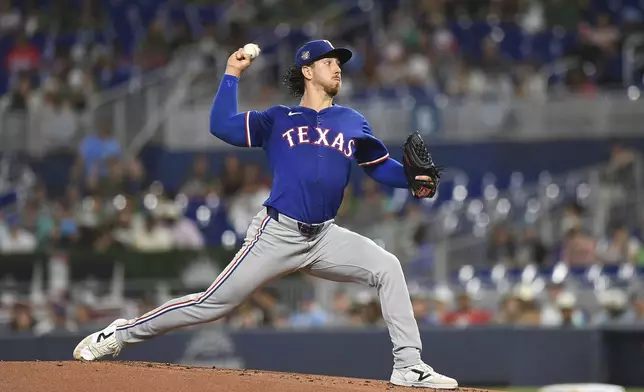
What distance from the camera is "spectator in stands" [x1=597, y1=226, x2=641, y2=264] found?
13.5 metres

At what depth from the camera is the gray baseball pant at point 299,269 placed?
20.6ft

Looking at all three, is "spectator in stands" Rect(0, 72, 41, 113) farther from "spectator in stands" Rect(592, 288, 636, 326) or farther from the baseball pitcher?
the baseball pitcher

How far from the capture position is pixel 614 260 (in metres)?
13.5

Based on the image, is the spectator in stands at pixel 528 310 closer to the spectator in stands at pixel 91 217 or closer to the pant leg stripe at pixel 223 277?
the spectator in stands at pixel 91 217

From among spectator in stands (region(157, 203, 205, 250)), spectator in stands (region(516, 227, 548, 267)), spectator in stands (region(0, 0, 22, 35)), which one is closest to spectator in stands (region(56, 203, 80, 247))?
spectator in stands (region(157, 203, 205, 250))

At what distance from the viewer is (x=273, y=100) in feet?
54.0

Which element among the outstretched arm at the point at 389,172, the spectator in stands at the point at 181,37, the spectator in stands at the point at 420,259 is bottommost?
the spectator in stands at the point at 420,259

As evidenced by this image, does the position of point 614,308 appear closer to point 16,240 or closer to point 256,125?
point 16,240

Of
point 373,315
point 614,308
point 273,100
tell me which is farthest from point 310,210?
point 273,100

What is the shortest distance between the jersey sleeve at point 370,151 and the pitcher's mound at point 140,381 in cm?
121

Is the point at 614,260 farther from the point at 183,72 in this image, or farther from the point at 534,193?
the point at 183,72

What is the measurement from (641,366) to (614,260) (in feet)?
4.79

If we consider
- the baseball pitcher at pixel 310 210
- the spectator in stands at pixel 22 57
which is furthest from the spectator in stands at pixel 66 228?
the baseball pitcher at pixel 310 210

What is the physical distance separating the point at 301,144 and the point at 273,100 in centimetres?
1019
